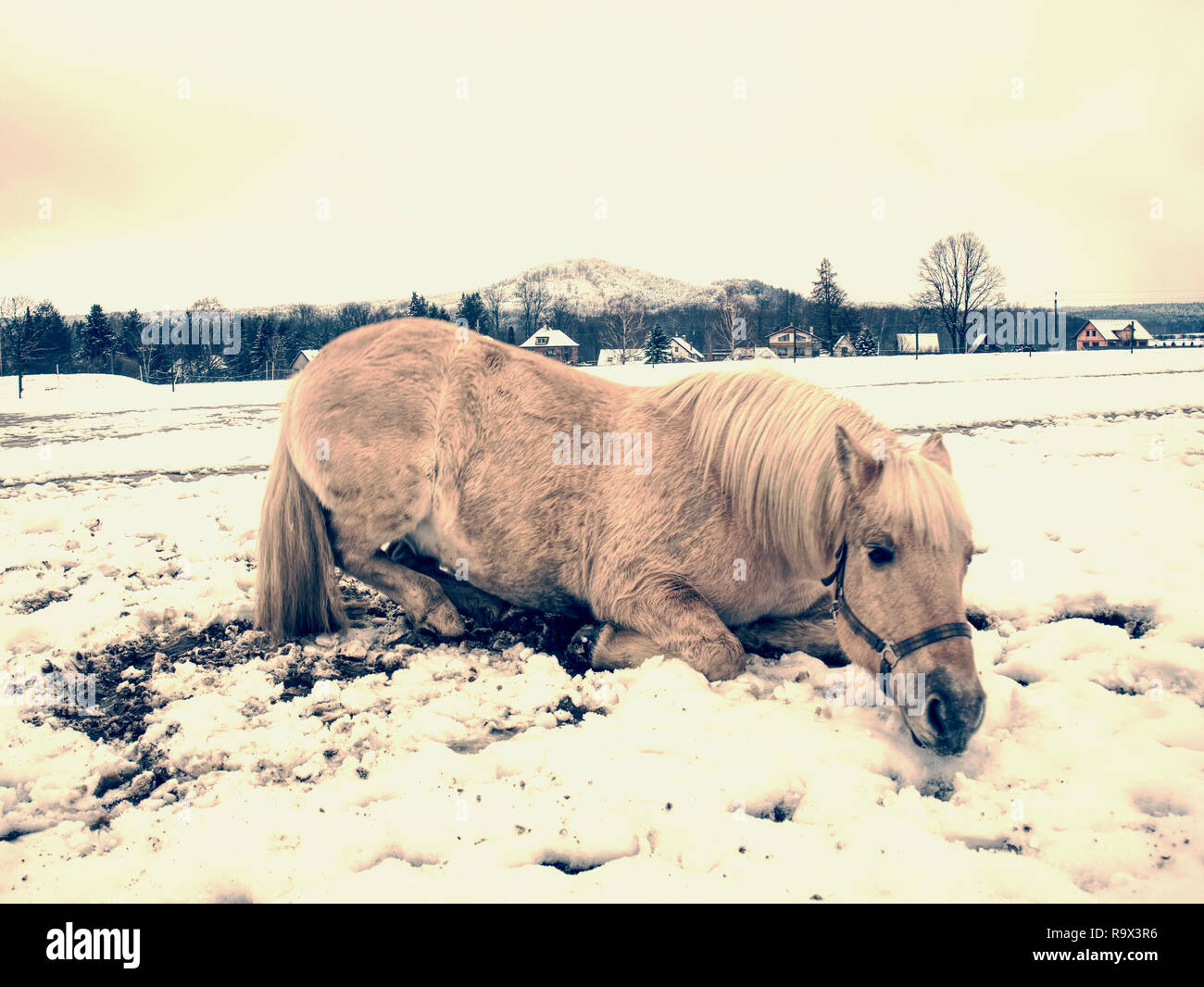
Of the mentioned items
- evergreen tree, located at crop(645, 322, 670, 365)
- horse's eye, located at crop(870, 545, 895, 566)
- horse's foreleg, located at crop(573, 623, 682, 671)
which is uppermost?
evergreen tree, located at crop(645, 322, 670, 365)

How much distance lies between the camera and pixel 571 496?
11.7 ft

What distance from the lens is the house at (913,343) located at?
85125mm

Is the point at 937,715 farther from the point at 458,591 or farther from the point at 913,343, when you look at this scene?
the point at 913,343

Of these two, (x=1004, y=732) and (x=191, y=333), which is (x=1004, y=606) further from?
(x=191, y=333)

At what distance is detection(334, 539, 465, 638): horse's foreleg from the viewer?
3770 millimetres

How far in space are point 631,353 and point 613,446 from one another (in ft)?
224

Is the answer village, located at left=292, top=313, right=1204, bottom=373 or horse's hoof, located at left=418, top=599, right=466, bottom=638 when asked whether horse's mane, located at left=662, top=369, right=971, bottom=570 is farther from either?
village, located at left=292, top=313, right=1204, bottom=373

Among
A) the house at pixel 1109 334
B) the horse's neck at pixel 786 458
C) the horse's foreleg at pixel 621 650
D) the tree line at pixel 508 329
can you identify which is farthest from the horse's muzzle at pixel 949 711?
the house at pixel 1109 334

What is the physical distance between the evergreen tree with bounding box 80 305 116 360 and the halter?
260 feet

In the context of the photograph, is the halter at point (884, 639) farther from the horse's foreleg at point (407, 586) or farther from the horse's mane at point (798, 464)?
the horse's foreleg at point (407, 586)

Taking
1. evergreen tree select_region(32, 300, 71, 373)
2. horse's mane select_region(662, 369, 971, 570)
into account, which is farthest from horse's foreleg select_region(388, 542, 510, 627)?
evergreen tree select_region(32, 300, 71, 373)

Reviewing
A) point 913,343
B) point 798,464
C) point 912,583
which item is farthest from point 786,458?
point 913,343
